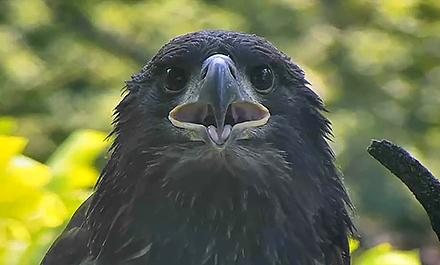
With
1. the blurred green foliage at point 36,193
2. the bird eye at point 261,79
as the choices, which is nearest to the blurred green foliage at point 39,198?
the blurred green foliage at point 36,193

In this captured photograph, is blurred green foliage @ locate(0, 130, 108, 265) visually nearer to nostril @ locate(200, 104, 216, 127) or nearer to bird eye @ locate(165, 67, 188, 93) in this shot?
bird eye @ locate(165, 67, 188, 93)

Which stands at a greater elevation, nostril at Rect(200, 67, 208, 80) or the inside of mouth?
nostril at Rect(200, 67, 208, 80)

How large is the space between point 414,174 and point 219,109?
0.99 ft

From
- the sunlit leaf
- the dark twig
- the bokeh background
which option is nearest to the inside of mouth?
the dark twig

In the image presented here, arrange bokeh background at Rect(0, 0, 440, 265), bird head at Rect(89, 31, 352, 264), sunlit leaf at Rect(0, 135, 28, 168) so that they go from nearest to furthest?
bird head at Rect(89, 31, 352, 264)
sunlit leaf at Rect(0, 135, 28, 168)
bokeh background at Rect(0, 0, 440, 265)

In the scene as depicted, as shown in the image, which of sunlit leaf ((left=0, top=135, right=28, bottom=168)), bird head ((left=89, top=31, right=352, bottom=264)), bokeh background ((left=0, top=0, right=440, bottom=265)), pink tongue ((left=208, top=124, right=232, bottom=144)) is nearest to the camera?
pink tongue ((left=208, top=124, right=232, bottom=144))

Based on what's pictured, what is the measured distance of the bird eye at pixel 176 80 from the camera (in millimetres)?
1607

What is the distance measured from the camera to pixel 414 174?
1475mm

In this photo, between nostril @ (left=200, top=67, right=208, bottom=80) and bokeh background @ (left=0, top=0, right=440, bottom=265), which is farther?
bokeh background @ (left=0, top=0, right=440, bottom=265)

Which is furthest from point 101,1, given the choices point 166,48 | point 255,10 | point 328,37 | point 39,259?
point 166,48

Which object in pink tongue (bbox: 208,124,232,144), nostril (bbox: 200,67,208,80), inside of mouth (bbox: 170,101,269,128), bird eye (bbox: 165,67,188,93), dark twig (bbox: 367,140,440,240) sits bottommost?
dark twig (bbox: 367,140,440,240)

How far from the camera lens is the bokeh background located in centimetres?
466

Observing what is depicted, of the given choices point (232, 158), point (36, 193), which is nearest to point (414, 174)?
point (232, 158)

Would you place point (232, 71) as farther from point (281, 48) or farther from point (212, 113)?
point (281, 48)
